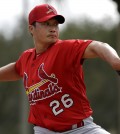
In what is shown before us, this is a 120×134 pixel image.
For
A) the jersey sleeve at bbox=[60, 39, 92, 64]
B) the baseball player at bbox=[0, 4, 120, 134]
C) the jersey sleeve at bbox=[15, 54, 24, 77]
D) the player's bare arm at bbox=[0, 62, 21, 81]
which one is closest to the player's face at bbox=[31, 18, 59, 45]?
the baseball player at bbox=[0, 4, 120, 134]

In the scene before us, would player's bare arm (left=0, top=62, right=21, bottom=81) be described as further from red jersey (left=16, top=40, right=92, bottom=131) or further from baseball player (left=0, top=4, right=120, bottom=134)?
red jersey (left=16, top=40, right=92, bottom=131)

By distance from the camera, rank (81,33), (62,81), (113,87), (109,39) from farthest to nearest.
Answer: (81,33), (109,39), (113,87), (62,81)

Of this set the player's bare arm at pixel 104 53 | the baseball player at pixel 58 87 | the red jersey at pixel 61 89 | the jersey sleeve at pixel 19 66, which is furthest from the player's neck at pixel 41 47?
the player's bare arm at pixel 104 53

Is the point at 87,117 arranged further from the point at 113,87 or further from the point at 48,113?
the point at 113,87

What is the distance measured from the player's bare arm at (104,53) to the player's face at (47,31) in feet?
1.82

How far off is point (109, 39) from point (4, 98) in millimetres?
7733

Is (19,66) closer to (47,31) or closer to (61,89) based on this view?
(47,31)

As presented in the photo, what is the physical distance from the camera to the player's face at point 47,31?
662 cm

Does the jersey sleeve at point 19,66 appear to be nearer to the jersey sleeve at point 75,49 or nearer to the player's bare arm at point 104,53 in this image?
the jersey sleeve at point 75,49

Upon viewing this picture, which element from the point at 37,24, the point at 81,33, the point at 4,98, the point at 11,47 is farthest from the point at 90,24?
the point at 37,24

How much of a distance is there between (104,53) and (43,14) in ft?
4.20

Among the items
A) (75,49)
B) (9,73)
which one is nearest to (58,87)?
(75,49)

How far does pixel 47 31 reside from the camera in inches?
263

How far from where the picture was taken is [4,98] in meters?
39.5
